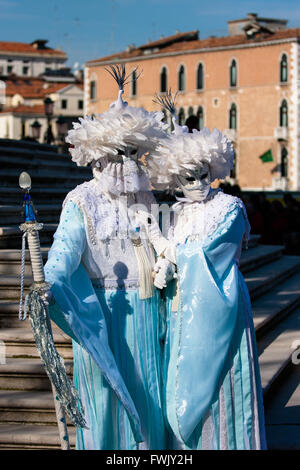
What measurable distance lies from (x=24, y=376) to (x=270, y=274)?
4242 mm

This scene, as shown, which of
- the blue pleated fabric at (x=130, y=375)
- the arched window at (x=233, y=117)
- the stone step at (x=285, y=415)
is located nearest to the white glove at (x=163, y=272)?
the blue pleated fabric at (x=130, y=375)

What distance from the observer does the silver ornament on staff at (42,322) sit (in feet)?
11.2

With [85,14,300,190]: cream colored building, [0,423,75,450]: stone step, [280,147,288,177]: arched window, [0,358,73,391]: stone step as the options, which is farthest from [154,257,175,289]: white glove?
[280,147,288,177]: arched window

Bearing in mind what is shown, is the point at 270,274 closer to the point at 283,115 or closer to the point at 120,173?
the point at 120,173

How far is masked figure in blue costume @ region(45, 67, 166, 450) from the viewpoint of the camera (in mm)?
3982

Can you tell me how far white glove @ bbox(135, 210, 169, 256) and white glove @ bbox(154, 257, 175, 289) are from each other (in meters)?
0.08

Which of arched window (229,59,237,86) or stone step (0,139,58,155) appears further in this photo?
arched window (229,59,237,86)

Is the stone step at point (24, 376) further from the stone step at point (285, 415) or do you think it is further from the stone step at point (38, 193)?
the stone step at point (38, 193)

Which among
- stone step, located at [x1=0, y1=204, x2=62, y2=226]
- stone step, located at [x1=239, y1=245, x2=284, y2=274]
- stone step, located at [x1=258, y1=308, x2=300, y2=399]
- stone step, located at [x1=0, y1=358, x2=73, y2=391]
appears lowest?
stone step, located at [x1=258, y1=308, x2=300, y2=399]

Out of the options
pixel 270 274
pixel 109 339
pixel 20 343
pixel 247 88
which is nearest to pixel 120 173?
pixel 109 339

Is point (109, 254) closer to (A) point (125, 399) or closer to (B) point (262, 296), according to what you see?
(A) point (125, 399)

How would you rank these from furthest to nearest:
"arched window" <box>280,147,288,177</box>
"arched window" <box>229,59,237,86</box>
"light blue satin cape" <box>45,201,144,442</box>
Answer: "arched window" <box>229,59,237,86</box>
"arched window" <box>280,147,288,177</box>
"light blue satin cape" <box>45,201,144,442</box>

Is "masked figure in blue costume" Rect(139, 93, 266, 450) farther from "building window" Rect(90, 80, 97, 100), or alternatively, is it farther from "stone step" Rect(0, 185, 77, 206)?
"building window" Rect(90, 80, 97, 100)

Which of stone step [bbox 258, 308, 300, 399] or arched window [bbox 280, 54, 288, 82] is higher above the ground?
arched window [bbox 280, 54, 288, 82]
